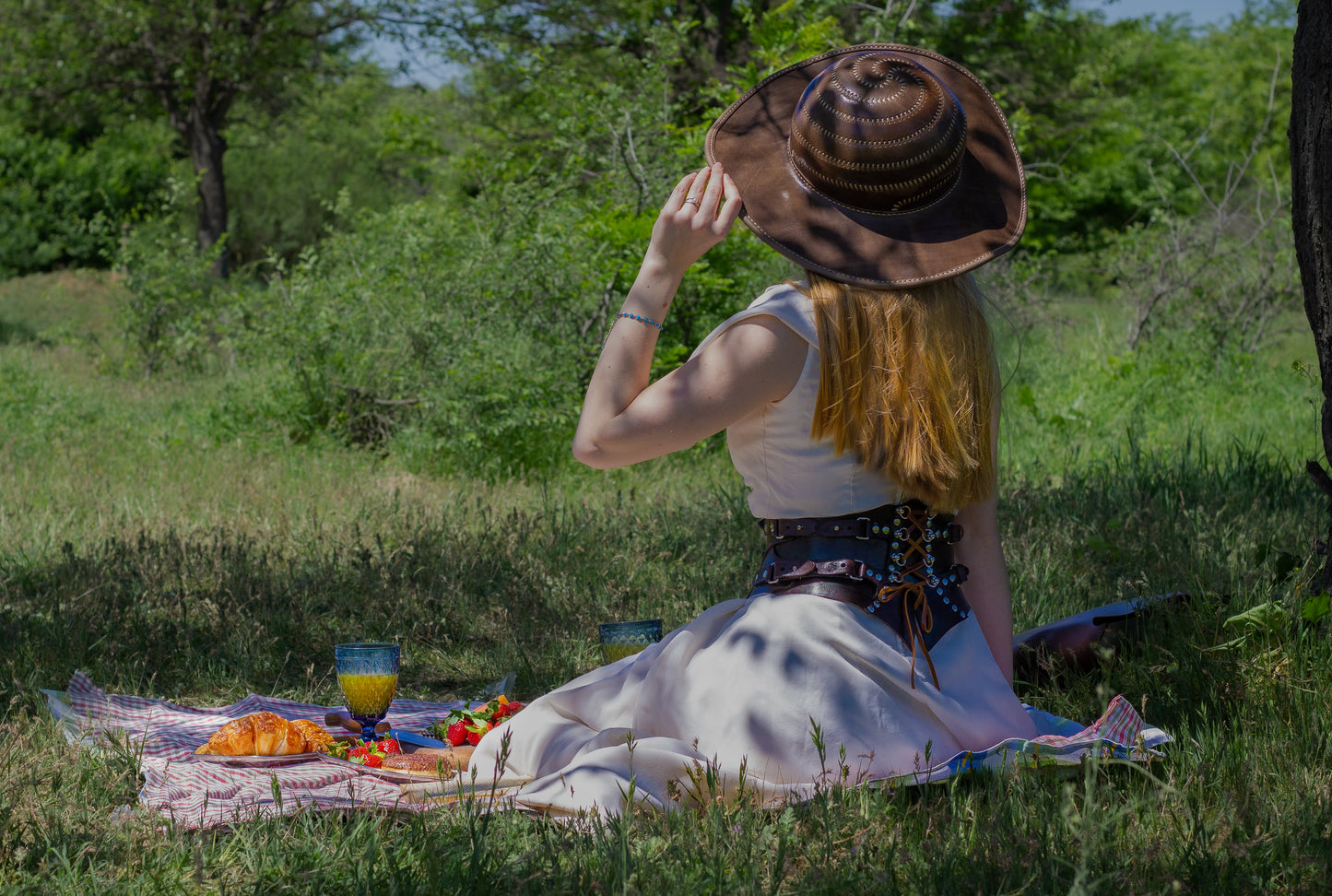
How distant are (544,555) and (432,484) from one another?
7.37ft

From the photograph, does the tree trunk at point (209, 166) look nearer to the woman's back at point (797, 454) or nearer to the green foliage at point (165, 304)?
the green foliage at point (165, 304)

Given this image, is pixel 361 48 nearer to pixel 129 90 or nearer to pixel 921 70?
pixel 129 90

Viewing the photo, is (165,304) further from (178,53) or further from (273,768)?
(273,768)

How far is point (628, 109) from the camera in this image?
28.0 ft

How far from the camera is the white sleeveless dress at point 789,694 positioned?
2.44 metres

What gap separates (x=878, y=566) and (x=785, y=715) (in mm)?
387

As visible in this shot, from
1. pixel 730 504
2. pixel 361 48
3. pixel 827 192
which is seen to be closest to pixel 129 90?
pixel 361 48

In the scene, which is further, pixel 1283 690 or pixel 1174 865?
pixel 1283 690

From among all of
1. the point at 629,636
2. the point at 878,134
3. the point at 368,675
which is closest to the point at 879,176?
the point at 878,134

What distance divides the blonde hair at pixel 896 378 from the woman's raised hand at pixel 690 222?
0.74 ft

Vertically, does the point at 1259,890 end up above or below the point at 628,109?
below

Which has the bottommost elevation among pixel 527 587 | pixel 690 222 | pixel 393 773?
pixel 527 587

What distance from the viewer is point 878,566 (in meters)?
2.56

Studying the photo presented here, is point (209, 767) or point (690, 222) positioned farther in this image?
point (209, 767)
